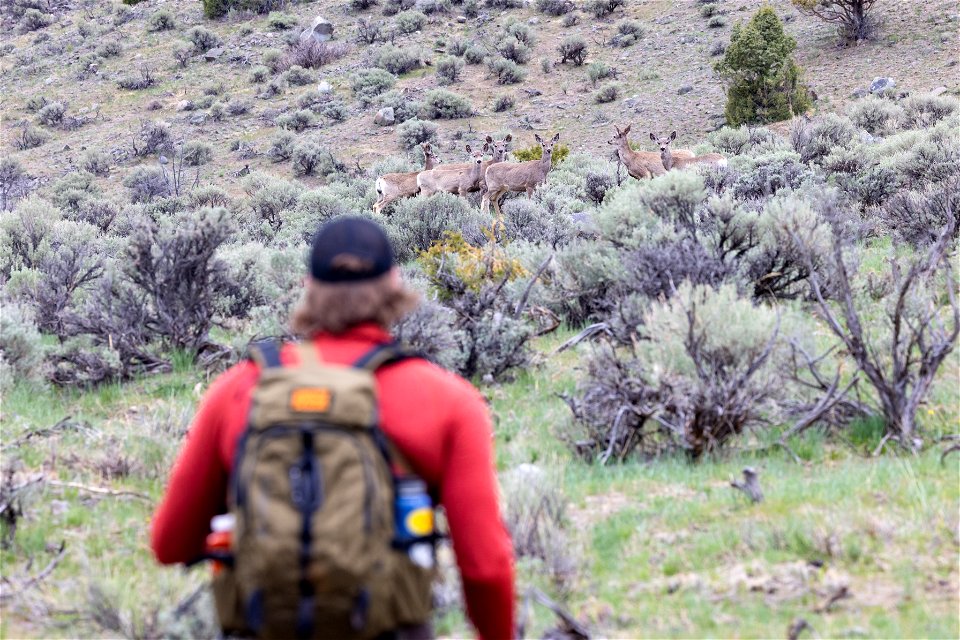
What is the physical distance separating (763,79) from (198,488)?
96.7 feet

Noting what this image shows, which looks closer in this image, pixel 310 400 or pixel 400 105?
pixel 310 400

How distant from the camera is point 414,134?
106 feet

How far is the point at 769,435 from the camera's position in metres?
6.25

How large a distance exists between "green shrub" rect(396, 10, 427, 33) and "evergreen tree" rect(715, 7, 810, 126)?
17.0 meters

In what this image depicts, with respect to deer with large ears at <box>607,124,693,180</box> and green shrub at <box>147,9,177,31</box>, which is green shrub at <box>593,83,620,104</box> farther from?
green shrub at <box>147,9,177,31</box>

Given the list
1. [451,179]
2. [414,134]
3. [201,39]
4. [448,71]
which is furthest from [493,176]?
[201,39]

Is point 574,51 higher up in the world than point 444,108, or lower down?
higher up

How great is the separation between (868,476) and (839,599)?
140 cm

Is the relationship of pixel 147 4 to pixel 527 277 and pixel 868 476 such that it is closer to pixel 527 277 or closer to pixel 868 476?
pixel 527 277

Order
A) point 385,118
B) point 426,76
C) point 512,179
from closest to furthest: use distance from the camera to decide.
→ point 512,179 → point 385,118 → point 426,76

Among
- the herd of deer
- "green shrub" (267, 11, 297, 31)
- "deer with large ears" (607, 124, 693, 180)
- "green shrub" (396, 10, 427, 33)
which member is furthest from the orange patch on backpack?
"green shrub" (267, 11, 297, 31)

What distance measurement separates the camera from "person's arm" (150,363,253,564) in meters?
2.55

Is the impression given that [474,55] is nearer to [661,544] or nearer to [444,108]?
[444,108]

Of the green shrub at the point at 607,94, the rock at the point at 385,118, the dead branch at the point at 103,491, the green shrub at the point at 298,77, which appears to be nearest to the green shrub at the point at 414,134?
the rock at the point at 385,118
